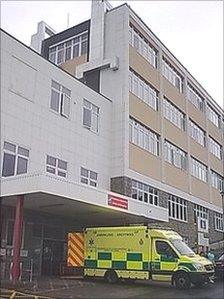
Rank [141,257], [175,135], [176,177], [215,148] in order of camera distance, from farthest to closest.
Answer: [215,148] → [175,135] → [176,177] → [141,257]

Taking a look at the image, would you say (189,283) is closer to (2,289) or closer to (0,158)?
(2,289)

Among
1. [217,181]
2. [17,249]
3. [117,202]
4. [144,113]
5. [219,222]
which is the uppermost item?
[144,113]

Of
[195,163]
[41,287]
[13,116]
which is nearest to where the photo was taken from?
[41,287]

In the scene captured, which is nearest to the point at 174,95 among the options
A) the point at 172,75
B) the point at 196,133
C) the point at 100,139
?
the point at 172,75

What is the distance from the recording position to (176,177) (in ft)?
121

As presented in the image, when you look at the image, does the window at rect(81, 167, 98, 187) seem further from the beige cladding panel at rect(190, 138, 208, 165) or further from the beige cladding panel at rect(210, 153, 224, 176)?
the beige cladding panel at rect(210, 153, 224, 176)

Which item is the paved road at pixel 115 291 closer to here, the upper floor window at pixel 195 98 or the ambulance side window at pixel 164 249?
the ambulance side window at pixel 164 249

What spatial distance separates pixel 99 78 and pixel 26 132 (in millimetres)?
10684

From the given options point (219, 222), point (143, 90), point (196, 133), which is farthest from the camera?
point (219, 222)

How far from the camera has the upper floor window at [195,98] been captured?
4328 cm

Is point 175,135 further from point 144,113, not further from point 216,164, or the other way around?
point 216,164

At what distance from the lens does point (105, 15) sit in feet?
110

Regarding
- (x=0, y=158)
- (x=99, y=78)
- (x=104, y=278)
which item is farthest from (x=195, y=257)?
(x=99, y=78)

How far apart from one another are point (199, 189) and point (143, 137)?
40.9ft
